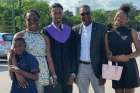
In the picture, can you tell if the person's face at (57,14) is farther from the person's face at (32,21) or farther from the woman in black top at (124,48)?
the woman in black top at (124,48)

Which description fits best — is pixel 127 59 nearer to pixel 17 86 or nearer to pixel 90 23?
pixel 90 23

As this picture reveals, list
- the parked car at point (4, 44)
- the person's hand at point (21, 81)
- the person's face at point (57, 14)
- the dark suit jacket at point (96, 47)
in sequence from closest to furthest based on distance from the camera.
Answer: the person's hand at point (21, 81) < the person's face at point (57, 14) < the dark suit jacket at point (96, 47) < the parked car at point (4, 44)

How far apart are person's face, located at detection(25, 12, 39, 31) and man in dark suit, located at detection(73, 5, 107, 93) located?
0.88m

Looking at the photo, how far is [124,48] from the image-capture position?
7152 millimetres

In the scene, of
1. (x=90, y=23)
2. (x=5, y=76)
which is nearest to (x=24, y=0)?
(x=5, y=76)

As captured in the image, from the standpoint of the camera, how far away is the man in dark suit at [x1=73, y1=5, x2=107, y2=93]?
7.25 m

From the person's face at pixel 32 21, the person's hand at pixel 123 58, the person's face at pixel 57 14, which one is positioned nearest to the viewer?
the person's face at pixel 32 21

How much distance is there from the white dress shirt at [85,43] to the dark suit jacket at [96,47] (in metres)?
0.05

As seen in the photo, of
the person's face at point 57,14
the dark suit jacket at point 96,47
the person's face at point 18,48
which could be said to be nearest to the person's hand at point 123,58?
the dark suit jacket at point 96,47

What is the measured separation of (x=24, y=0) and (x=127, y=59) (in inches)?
2541

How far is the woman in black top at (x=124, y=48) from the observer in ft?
23.4

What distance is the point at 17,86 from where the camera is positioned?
6219 millimetres

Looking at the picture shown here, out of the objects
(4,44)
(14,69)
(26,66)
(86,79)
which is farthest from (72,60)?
(4,44)

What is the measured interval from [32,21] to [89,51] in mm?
1142
